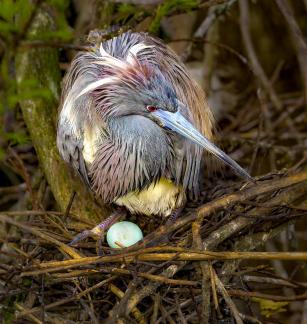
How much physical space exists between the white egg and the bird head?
1.52 feet

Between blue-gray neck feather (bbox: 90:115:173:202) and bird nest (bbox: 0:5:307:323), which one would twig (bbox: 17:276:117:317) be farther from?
blue-gray neck feather (bbox: 90:115:173:202)

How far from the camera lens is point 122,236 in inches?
127

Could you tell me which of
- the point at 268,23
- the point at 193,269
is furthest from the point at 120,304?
the point at 268,23

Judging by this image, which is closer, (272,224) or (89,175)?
(272,224)

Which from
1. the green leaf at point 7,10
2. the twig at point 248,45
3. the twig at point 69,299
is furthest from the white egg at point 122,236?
the twig at point 248,45

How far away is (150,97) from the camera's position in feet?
10.4

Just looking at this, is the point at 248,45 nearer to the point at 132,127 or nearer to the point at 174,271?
the point at 132,127

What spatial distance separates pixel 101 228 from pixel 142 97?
654 mm

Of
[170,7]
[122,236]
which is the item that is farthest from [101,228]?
[170,7]

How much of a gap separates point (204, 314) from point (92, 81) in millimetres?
1210

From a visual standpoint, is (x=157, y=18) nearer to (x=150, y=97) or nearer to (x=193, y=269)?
(x=150, y=97)

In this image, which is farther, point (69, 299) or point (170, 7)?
point (170, 7)

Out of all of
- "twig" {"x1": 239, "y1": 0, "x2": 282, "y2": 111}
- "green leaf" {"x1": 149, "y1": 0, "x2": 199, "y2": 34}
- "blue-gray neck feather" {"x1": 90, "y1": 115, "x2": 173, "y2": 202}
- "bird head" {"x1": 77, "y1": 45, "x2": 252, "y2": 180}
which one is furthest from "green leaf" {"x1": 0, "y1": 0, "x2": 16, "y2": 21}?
"twig" {"x1": 239, "y1": 0, "x2": 282, "y2": 111}

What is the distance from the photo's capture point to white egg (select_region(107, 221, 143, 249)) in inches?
127
